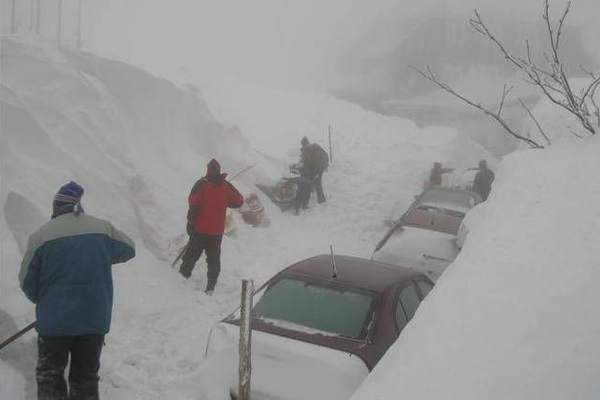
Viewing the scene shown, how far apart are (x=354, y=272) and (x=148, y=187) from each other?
523cm

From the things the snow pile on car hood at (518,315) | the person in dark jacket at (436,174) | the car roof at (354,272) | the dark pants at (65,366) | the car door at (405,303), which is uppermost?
the snow pile on car hood at (518,315)

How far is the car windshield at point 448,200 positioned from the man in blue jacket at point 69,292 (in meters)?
7.49

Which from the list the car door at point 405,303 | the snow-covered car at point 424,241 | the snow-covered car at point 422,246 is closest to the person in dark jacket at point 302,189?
the snow-covered car at point 424,241

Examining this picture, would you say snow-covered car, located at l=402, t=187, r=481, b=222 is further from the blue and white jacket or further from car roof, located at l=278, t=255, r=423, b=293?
the blue and white jacket

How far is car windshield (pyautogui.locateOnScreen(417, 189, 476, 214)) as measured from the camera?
10.5 meters

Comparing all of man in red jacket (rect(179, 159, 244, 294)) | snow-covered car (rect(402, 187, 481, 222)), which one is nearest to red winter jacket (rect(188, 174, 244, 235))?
man in red jacket (rect(179, 159, 244, 294))

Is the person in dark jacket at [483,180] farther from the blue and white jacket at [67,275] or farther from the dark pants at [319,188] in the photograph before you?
the blue and white jacket at [67,275]

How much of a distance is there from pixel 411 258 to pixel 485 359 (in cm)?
547

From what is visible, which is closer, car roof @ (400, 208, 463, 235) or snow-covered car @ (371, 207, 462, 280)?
snow-covered car @ (371, 207, 462, 280)

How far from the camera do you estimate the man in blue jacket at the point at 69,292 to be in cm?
392

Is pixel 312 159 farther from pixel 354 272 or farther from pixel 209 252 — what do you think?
pixel 354 272

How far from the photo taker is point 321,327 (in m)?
4.55

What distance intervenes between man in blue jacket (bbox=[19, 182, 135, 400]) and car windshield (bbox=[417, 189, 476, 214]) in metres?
7.49

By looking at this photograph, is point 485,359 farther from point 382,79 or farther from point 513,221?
point 382,79
